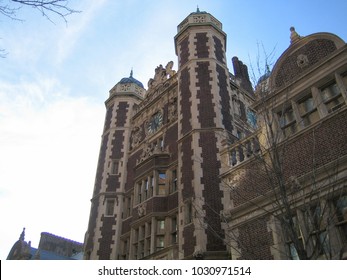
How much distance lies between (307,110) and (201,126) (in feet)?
23.6

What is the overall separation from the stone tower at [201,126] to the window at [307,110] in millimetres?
4374

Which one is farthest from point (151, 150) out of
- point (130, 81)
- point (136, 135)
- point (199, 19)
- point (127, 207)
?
point (130, 81)

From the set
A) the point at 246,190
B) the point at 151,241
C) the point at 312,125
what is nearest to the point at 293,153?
the point at 312,125

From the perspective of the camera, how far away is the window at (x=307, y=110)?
34.1ft

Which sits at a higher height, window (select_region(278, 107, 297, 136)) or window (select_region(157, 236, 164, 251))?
window (select_region(278, 107, 297, 136))

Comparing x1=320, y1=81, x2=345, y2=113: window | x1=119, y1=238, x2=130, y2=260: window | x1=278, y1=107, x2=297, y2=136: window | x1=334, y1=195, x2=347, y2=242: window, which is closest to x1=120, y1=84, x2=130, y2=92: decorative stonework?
x1=119, y1=238, x2=130, y2=260: window

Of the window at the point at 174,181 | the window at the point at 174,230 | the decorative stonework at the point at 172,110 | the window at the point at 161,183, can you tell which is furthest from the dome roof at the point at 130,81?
the window at the point at 174,230

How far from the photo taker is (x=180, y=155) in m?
17.5

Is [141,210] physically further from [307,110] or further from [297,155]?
[307,110]

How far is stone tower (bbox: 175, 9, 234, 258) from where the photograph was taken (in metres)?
14.2

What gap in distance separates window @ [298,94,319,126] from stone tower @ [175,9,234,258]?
4374mm

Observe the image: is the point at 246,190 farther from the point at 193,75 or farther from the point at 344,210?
the point at 193,75

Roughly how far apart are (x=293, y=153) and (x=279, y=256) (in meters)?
2.82

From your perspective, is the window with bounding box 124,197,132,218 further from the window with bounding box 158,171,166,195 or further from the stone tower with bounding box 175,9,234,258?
the stone tower with bounding box 175,9,234,258
